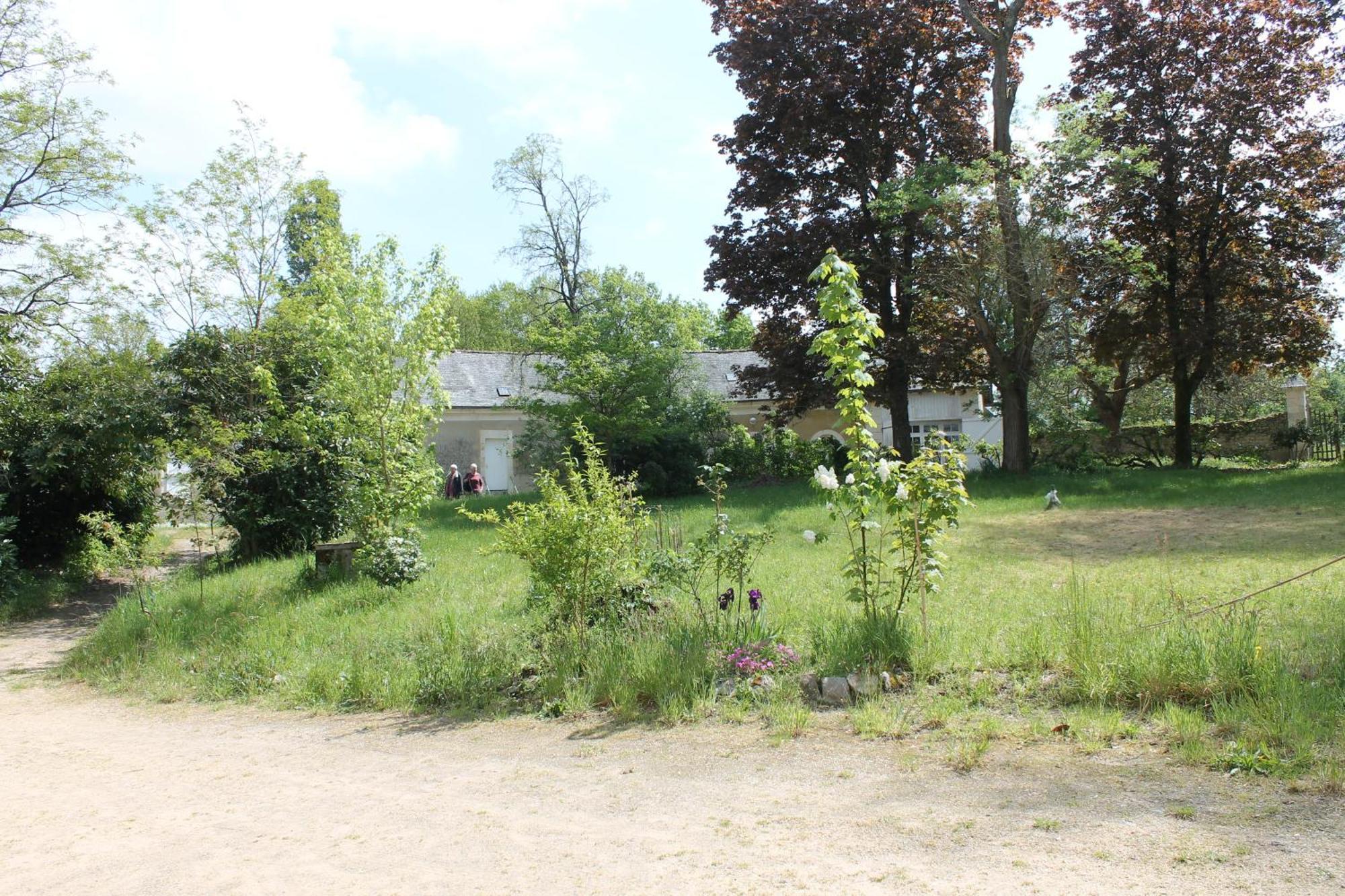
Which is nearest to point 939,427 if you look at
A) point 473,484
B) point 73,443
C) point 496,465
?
point 496,465

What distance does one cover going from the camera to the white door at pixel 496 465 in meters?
29.5

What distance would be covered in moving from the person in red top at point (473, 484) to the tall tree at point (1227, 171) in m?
18.2

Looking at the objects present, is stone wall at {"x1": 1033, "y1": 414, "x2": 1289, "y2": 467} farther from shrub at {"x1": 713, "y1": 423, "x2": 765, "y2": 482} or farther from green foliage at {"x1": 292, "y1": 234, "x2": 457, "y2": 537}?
green foliage at {"x1": 292, "y1": 234, "x2": 457, "y2": 537}

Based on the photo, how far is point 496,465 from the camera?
2970 centimetres

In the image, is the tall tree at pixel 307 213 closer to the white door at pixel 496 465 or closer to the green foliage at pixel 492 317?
the white door at pixel 496 465

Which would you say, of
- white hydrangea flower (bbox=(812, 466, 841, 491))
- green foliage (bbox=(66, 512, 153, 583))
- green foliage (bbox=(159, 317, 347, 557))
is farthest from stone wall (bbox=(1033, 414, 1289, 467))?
green foliage (bbox=(66, 512, 153, 583))

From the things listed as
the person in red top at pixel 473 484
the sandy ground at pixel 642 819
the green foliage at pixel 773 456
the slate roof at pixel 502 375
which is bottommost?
the sandy ground at pixel 642 819

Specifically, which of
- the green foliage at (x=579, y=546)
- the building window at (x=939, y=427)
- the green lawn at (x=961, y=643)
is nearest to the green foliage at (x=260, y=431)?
the green lawn at (x=961, y=643)

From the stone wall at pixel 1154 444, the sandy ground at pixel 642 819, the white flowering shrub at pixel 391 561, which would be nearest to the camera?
the sandy ground at pixel 642 819

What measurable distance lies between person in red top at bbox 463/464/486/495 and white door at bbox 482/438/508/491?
2.55m

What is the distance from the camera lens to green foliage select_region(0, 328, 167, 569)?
1438 centimetres

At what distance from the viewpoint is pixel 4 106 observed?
56.4ft

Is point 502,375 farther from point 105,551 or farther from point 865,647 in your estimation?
point 865,647

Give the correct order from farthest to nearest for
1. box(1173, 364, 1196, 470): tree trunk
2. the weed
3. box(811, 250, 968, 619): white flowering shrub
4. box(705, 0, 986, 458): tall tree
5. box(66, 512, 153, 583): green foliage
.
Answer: box(1173, 364, 1196, 470): tree trunk, box(705, 0, 986, 458): tall tree, box(66, 512, 153, 583): green foliage, box(811, 250, 968, 619): white flowering shrub, the weed
